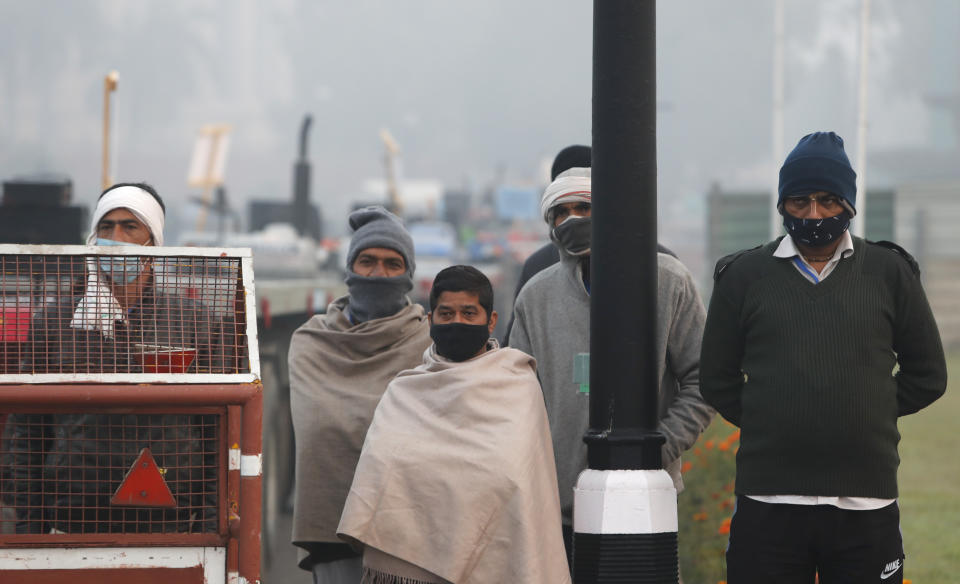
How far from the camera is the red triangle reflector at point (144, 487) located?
3.72 m

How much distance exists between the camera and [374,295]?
4.98 m

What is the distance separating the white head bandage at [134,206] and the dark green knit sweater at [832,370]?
77.4 inches

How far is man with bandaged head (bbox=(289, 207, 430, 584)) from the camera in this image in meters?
4.78

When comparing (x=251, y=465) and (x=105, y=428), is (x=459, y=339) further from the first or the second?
(x=105, y=428)

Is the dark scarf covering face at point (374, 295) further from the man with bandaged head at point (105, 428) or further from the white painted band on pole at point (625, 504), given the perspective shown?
the white painted band on pole at point (625, 504)

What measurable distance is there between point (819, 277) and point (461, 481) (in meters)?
1.16

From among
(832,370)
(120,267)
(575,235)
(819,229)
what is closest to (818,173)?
(819,229)

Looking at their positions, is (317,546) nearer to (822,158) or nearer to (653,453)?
(653,453)

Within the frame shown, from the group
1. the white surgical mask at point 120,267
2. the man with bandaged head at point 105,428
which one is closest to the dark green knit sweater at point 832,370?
the man with bandaged head at point 105,428

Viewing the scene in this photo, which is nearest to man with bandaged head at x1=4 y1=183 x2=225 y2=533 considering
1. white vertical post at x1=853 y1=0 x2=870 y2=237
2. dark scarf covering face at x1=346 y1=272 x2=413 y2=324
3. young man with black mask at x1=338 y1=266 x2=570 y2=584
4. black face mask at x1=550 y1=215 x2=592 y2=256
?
young man with black mask at x1=338 y1=266 x2=570 y2=584

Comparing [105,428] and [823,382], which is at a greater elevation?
[823,382]

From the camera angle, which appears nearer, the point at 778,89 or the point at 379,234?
the point at 379,234

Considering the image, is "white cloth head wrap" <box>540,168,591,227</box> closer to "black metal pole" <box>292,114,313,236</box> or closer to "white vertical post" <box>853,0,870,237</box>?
"white vertical post" <box>853,0,870,237</box>

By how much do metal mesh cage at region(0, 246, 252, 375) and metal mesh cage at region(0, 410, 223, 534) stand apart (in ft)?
0.50
